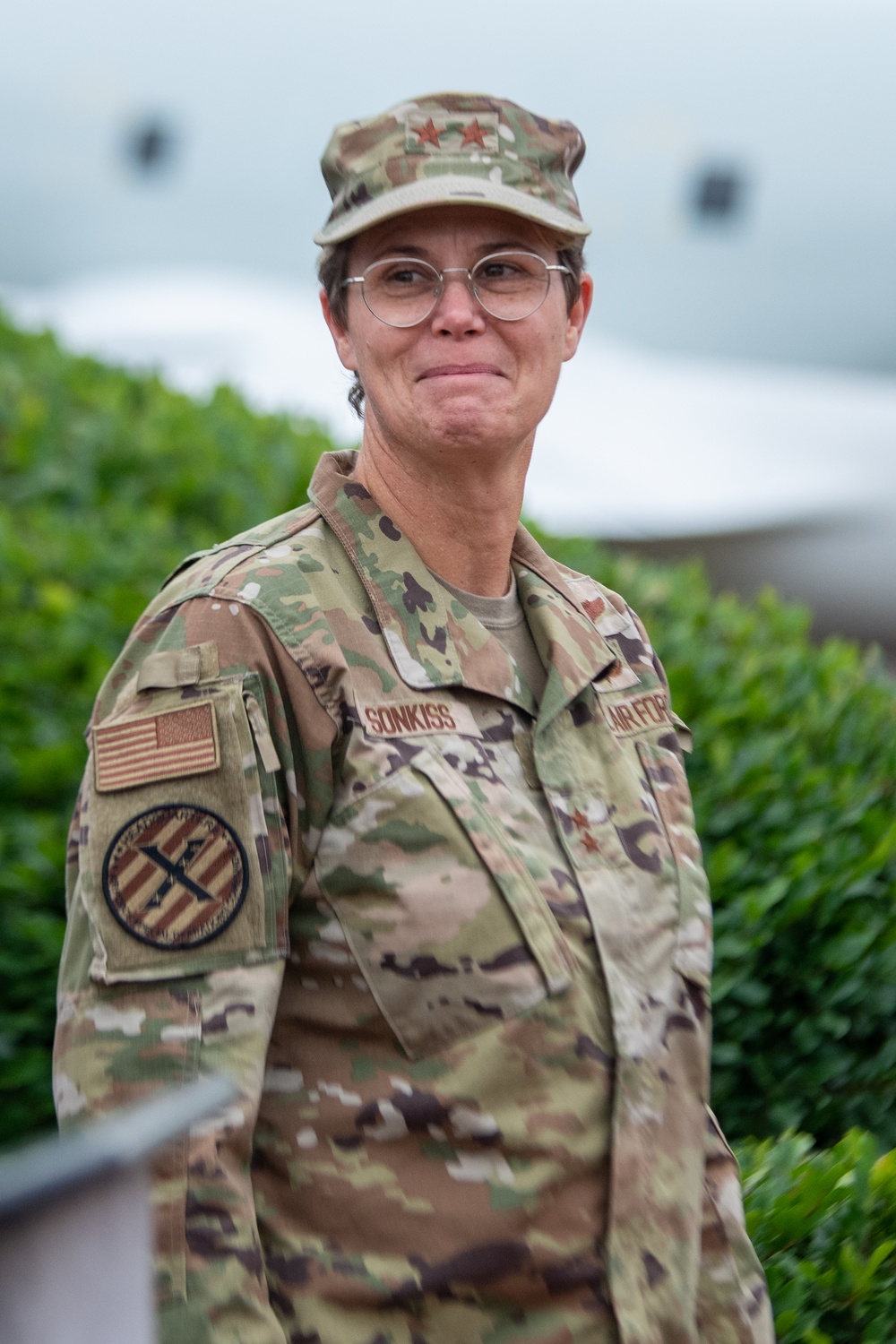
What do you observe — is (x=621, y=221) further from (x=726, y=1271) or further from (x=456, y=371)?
(x=726, y=1271)

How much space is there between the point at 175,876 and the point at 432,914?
0.82ft

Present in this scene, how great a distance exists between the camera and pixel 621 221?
7.41m

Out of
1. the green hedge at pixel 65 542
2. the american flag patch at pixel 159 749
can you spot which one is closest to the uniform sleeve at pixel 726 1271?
the american flag patch at pixel 159 749

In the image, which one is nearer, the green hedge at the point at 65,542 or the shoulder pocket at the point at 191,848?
the shoulder pocket at the point at 191,848

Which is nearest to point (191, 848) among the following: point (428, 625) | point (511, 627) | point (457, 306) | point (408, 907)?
point (408, 907)

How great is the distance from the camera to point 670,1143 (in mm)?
1562

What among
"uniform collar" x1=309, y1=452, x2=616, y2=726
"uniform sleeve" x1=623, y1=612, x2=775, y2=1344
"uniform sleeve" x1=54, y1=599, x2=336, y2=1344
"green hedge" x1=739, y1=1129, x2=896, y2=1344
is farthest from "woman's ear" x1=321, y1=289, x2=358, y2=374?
→ "green hedge" x1=739, y1=1129, x2=896, y2=1344

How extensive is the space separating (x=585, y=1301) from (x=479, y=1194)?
6.1 inches

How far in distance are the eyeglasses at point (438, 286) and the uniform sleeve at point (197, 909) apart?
15.5 inches

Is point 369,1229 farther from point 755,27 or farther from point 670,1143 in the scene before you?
point 755,27

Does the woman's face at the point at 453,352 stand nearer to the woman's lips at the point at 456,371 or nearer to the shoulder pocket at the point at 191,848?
the woman's lips at the point at 456,371

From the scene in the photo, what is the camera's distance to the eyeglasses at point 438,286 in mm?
1609

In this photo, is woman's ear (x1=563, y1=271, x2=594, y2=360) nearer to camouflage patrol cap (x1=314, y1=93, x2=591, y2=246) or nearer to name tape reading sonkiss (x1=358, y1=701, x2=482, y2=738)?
camouflage patrol cap (x1=314, y1=93, x2=591, y2=246)

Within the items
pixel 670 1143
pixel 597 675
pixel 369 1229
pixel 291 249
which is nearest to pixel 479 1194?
pixel 369 1229
